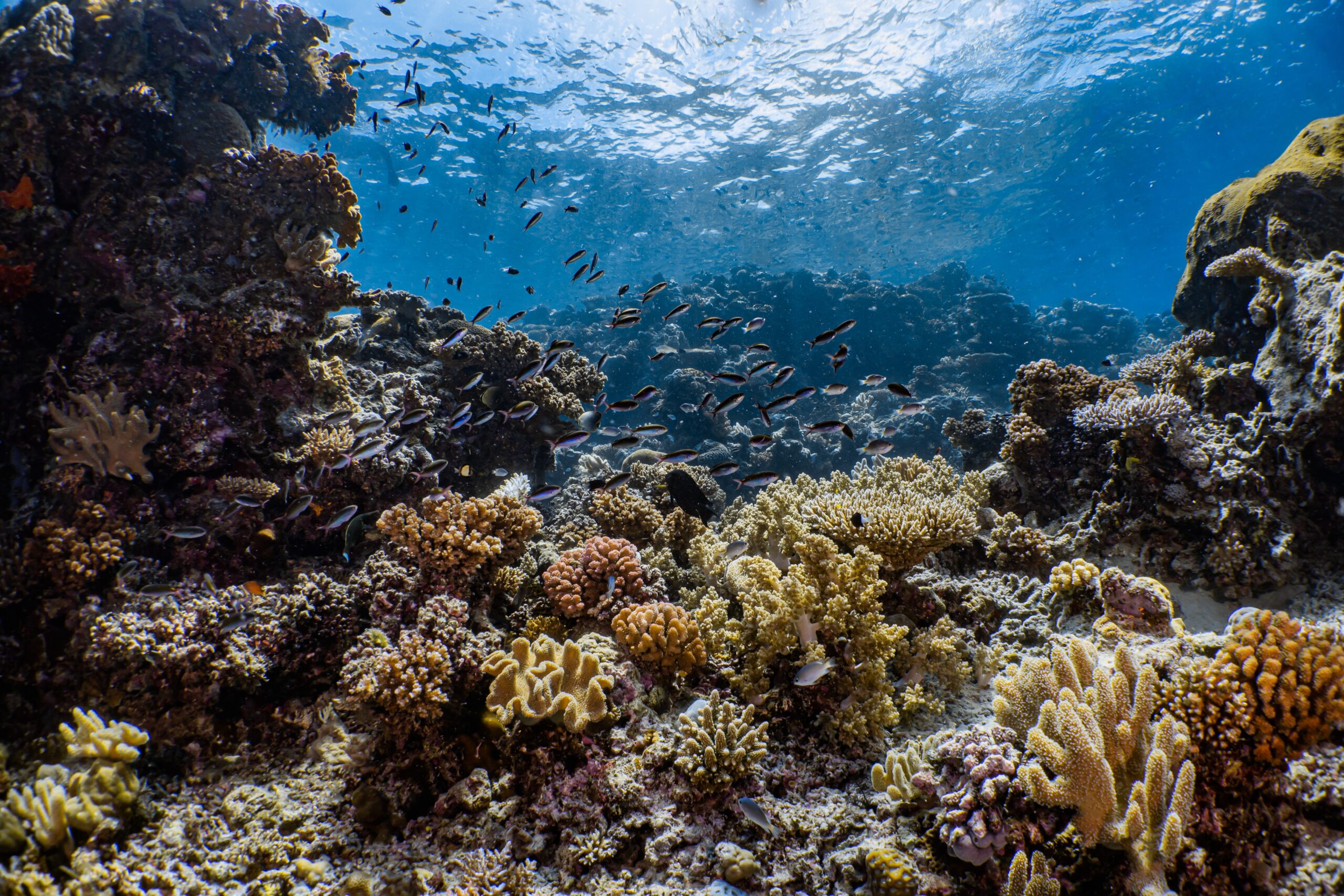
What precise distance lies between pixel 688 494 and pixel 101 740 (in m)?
5.85

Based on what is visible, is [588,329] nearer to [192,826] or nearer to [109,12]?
[109,12]

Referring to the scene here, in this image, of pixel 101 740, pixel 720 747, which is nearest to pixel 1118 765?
pixel 720 747

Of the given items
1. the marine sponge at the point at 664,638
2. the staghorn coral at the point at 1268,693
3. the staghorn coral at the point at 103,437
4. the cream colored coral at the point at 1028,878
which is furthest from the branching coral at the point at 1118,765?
the staghorn coral at the point at 103,437

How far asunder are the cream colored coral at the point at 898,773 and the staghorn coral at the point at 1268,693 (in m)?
1.24

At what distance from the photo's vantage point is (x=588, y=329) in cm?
2488

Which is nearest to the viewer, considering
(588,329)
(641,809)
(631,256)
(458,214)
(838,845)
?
(838,845)

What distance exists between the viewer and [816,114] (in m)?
25.5

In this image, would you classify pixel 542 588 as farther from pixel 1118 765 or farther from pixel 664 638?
pixel 1118 765

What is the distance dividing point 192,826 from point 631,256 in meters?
48.1

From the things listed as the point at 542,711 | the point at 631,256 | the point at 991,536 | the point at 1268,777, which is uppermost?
the point at 631,256

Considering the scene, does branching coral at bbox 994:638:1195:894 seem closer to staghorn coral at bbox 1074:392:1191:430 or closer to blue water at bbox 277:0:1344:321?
staghorn coral at bbox 1074:392:1191:430

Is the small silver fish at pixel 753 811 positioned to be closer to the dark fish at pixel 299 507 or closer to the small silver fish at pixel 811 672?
the small silver fish at pixel 811 672

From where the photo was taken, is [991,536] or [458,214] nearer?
[991,536]

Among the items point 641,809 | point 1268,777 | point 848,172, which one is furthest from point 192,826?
point 848,172
